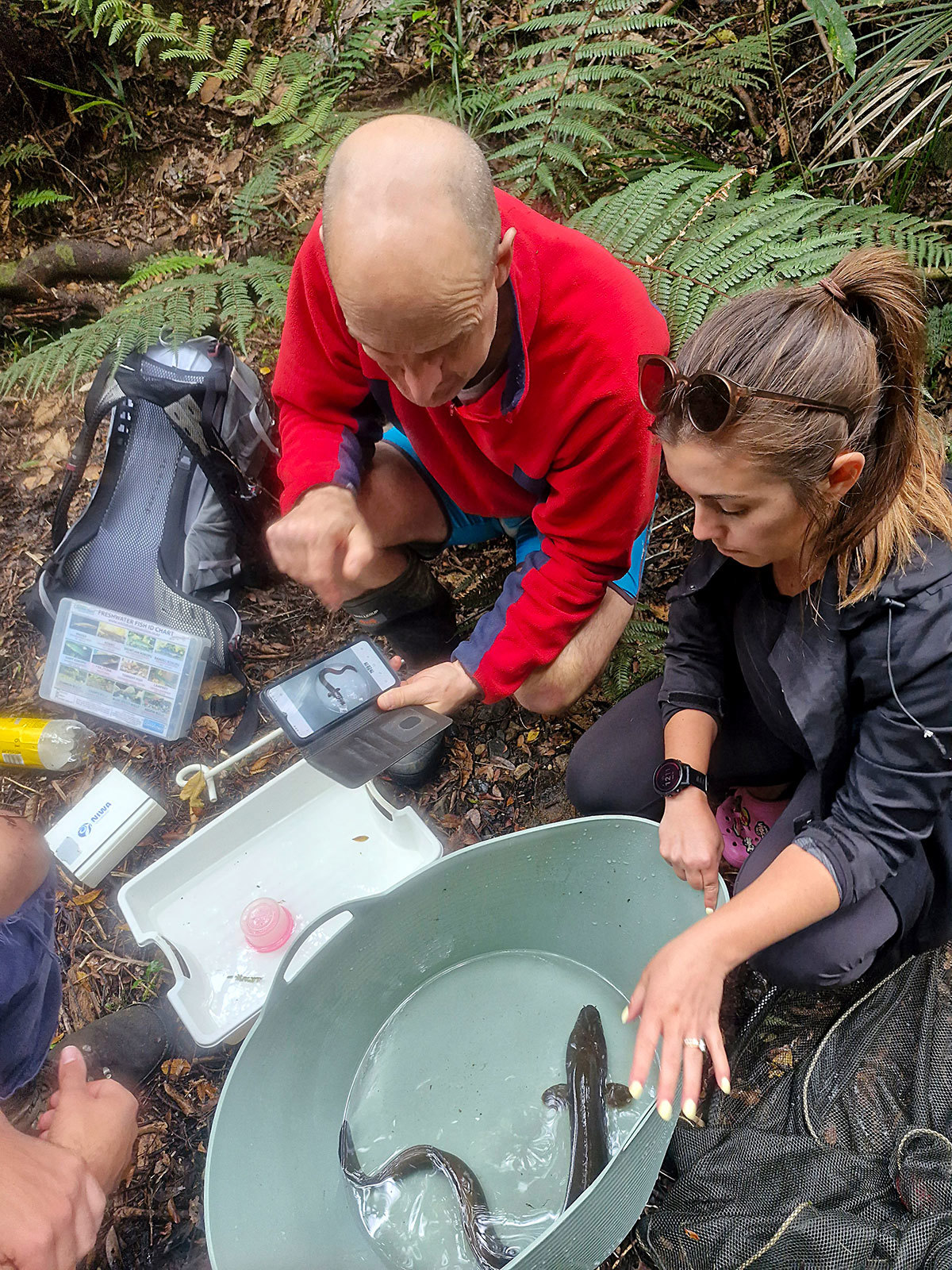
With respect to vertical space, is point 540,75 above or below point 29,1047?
above

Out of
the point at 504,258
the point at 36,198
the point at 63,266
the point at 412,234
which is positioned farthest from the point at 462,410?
the point at 36,198

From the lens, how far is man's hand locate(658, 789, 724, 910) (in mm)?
1596

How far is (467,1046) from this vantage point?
6.36 feet

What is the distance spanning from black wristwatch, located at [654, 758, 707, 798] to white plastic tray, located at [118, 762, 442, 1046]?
65 cm

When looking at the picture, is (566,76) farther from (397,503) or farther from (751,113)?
(397,503)

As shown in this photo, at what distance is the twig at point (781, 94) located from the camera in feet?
7.57

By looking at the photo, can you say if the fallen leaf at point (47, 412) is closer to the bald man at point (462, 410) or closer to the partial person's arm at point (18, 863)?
the bald man at point (462, 410)

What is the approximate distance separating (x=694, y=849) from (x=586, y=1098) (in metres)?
0.69

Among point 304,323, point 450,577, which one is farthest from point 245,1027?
point 304,323

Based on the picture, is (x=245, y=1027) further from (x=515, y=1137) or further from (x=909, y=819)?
(x=909, y=819)

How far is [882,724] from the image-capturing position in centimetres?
143

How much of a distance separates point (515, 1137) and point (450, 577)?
1679 millimetres

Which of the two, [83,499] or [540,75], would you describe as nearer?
[540,75]

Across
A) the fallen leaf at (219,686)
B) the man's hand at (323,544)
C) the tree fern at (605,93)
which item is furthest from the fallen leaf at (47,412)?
the tree fern at (605,93)
